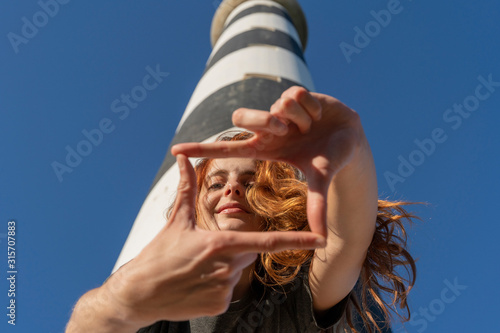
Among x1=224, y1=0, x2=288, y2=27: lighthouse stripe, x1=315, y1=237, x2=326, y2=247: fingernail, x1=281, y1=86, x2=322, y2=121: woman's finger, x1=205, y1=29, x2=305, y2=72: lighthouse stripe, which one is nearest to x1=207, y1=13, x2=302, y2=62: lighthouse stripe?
x1=205, y1=29, x2=305, y2=72: lighthouse stripe

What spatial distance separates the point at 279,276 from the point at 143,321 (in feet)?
2.30

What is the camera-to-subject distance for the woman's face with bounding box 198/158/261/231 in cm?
176

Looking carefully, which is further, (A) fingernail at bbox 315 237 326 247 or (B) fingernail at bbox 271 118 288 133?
(B) fingernail at bbox 271 118 288 133

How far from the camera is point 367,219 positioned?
143 centimetres

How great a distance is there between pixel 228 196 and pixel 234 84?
263 cm

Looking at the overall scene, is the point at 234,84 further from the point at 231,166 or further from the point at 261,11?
the point at 261,11

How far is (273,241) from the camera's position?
36.3 inches

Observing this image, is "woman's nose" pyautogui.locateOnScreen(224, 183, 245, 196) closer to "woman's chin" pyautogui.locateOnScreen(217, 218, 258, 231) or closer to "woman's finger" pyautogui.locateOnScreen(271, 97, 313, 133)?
"woman's chin" pyautogui.locateOnScreen(217, 218, 258, 231)

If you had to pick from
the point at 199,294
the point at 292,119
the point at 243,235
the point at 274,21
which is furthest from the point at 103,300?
the point at 274,21

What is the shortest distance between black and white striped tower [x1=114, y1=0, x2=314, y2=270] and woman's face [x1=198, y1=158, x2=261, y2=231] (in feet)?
3.24

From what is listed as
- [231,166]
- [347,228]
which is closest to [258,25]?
[231,166]

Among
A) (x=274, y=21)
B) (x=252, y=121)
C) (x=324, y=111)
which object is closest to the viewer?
(x=252, y=121)

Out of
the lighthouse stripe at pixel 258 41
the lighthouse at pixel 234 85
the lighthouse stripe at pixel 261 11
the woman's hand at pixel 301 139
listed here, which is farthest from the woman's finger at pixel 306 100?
the lighthouse stripe at pixel 261 11

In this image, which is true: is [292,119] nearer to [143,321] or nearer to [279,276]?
[143,321]
